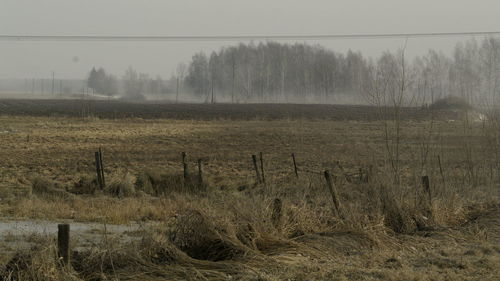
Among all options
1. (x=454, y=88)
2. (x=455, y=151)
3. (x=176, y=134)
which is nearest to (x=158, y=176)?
(x=455, y=151)

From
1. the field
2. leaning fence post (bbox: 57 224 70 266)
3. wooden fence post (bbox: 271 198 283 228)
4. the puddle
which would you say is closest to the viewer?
leaning fence post (bbox: 57 224 70 266)

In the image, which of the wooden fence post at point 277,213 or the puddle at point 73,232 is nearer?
the puddle at point 73,232

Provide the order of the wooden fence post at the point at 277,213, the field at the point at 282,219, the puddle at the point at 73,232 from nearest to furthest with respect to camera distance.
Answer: the field at the point at 282,219 < the puddle at the point at 73,232 < the wooden fence post at the point at 277,213

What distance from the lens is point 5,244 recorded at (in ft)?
33.1

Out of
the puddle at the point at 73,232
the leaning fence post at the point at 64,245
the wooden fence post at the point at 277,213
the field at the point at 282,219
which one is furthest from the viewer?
the wooden fence post at the point at 277,213

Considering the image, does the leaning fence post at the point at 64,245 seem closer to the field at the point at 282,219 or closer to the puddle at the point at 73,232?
the field at the point at 282,219

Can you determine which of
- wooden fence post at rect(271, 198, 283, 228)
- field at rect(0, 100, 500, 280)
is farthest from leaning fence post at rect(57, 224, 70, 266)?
wooden fence post at rect(271, 198, 283, 228)

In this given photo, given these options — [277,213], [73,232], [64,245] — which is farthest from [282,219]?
[73,232]

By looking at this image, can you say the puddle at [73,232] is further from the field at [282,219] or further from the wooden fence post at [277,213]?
the wooden fence post at [277,213]

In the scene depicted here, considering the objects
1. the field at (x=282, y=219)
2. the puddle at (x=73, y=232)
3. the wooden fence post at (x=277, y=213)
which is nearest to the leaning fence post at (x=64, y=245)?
the field at (x=282, y=219)

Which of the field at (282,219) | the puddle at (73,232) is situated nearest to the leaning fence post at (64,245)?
the field at (282,219)

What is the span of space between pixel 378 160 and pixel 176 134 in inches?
1210

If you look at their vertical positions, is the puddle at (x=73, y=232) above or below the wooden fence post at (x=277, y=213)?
below

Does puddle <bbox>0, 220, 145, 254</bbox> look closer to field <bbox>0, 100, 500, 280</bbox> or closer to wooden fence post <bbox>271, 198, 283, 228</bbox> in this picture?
field <bbox>0, 100, 500, 280</bbox>
